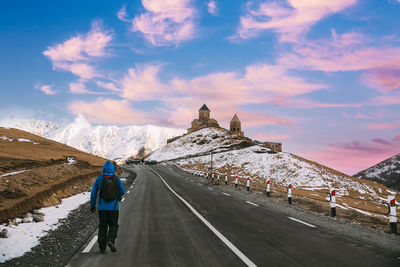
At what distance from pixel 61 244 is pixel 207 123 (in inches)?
6078

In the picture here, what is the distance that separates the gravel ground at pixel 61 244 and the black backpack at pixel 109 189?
1471 millimetres

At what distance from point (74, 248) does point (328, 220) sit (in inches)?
355

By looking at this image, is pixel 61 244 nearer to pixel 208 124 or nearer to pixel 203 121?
pixel 208 124

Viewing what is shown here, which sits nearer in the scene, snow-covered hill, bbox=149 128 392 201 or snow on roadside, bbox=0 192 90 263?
snow on roadside, bbox=0 192 90 263

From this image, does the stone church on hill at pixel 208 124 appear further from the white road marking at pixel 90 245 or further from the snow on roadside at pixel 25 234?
the white road marking at pixel 90 245

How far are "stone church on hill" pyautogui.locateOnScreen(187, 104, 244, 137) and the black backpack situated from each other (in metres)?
138

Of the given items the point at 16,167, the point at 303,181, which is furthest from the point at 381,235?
the point at 303,181

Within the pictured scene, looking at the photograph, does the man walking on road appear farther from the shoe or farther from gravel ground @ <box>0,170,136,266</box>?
gravel ground @ <box>0,170,136,266</box>


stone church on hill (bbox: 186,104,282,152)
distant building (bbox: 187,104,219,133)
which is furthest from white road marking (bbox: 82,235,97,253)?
distant building (bbox: 187,104,219,133)

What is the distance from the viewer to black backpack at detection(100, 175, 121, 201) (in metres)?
6.43

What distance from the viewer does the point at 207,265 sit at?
5418 mm

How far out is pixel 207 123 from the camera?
161000mm

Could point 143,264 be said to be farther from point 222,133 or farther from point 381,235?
point 222,133

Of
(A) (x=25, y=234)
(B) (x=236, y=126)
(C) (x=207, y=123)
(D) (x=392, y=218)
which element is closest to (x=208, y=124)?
(C) (x=207, y=123)
